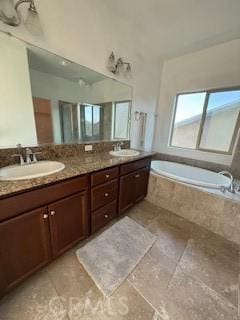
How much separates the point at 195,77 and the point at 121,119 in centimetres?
157

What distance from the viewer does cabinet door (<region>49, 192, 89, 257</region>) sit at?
115 centimetres

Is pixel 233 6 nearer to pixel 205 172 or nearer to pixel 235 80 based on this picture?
pixel 235 80

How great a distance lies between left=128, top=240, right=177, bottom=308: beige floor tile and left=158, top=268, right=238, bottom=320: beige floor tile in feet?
0.17

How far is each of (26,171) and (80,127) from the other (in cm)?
84

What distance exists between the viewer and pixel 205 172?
8.38ft

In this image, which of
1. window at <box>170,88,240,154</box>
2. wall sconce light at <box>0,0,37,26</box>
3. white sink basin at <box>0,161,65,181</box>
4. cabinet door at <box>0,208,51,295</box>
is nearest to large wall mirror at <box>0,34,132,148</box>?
wall sconce light at <box>0,0,37,26</box>

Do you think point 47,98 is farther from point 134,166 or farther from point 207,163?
point 207,163

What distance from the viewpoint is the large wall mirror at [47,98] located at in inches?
48.5

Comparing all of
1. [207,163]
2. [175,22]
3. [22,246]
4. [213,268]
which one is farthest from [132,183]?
[175,22]

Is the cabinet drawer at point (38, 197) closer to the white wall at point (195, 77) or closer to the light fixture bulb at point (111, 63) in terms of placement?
the light fixture bulb at point (111, 63)

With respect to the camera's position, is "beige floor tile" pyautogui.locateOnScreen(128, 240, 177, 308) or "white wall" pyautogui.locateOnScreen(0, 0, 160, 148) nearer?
"beige floor tile" pyautogui.locateOnScreen(128, 240, 177, 308)

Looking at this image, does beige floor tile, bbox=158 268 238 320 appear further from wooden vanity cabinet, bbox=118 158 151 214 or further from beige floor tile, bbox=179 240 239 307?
wooden vanity cabinet, bbox=118 158 151 214

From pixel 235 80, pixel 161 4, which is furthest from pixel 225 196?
pixel 161 4

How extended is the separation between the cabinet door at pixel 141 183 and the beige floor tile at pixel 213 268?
0.88 meters
